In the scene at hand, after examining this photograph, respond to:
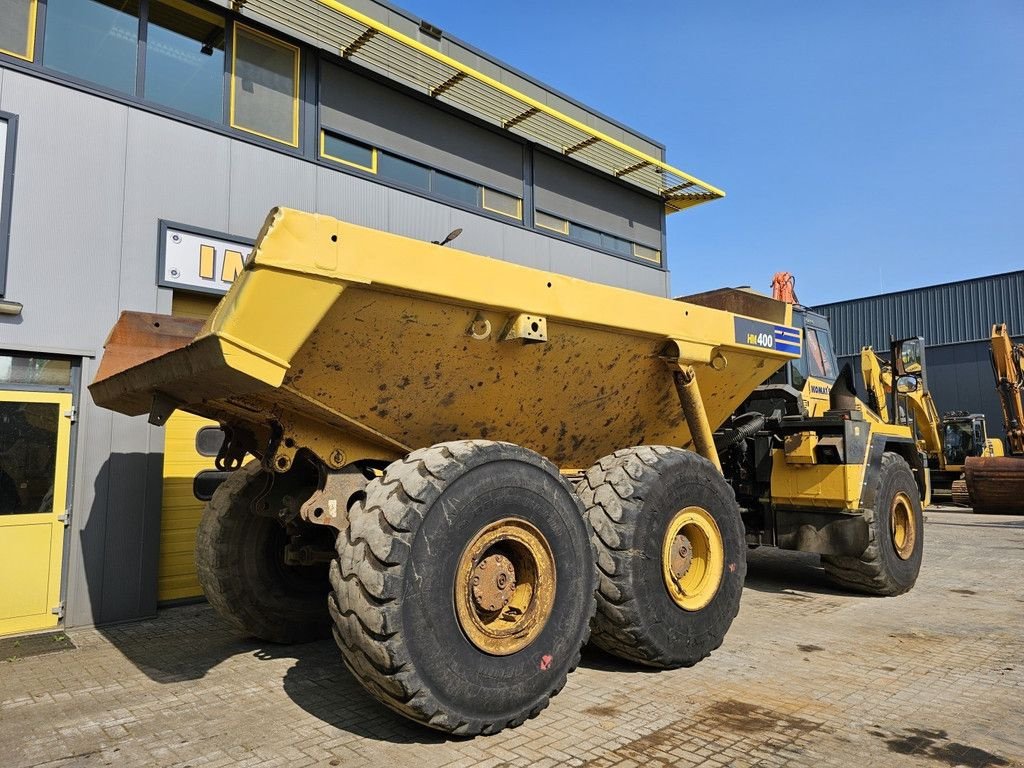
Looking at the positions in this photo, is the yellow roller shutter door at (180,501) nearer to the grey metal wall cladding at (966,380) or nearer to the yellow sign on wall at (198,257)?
the yellow sign on wall at (198,257)

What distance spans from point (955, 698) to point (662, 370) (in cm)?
266

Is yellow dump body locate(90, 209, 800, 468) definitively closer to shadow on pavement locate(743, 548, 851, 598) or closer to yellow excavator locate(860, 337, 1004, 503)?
shadow on pavement locate(743, 548, 851, 598)

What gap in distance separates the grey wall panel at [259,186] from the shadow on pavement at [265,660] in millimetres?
3826

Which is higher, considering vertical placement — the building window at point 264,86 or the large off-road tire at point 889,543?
the building window at point 264,86

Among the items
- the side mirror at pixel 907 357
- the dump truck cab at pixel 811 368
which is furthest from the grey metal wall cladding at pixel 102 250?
the side mirror at pixel 907 357

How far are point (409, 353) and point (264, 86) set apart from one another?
5.28 metres

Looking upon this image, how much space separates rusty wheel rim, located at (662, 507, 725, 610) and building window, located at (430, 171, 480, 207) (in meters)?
5.98

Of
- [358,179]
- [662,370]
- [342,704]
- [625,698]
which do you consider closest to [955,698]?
[625,698]

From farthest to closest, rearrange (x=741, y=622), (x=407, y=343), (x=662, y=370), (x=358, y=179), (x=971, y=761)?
(x=358, y=179), (x=741, y=622), (x=662, y=370), (x=407, y=343), (x=971, y=761)

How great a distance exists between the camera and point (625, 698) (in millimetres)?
4172

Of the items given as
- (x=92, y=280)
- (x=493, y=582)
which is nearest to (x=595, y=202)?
(x=92, y=280)

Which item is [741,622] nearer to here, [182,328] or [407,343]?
[407,343]

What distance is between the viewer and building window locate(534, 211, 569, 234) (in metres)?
10.7

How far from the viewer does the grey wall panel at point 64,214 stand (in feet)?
20.1
